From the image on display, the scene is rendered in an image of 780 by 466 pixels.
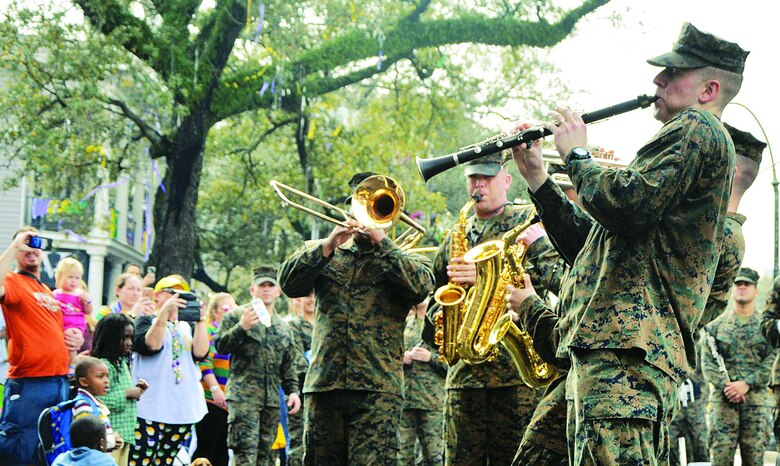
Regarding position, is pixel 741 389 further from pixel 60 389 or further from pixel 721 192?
pixel 721 192

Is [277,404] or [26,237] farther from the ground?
[26,237]

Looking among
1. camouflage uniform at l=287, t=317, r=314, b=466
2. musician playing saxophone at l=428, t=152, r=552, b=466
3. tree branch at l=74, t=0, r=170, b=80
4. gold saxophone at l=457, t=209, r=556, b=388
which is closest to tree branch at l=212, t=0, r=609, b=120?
tree branch at l=74, t=0, r=170, b=80

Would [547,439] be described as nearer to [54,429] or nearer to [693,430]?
[54,429]

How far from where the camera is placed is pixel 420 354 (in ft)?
42.1

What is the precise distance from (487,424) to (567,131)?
2.80 m

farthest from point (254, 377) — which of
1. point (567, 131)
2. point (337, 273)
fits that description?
point (567, 131)

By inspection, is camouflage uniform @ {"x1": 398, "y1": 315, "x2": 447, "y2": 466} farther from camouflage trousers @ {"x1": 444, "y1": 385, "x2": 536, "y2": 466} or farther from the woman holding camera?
camouflage trousers @ {"x1": 444, "y1": 385, "x2": 536, "y2": 466}

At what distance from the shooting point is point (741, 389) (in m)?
12.1

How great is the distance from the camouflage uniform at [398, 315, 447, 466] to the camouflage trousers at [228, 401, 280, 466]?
77.2 inches

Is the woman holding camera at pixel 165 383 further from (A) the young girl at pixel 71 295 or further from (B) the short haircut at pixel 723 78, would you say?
(B) the short haircut at pixel 723 78

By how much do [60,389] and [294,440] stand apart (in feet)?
16.4

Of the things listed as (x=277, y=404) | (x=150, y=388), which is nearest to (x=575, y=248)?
(x=150, y=388)

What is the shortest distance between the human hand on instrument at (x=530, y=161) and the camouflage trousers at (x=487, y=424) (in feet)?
7.19

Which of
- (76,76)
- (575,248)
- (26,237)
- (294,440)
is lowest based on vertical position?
(294,440)
